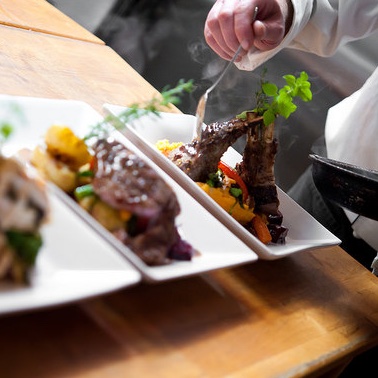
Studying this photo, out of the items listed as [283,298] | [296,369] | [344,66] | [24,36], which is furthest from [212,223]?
[344,66]

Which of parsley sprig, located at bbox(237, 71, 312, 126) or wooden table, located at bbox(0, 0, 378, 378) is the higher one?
parsley sprig, located at bbox(237, 71, 312, 126)

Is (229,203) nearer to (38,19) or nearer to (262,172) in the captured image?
(262,172)

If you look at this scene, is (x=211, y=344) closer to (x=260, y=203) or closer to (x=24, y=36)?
(x=260, y=203)

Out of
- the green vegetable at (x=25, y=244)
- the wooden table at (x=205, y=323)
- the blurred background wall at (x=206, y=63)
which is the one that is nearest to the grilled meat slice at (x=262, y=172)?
the wooden table at (x=205, y=323)

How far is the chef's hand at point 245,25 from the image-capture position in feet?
5.82

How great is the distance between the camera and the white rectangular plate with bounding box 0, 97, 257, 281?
3.20 feet

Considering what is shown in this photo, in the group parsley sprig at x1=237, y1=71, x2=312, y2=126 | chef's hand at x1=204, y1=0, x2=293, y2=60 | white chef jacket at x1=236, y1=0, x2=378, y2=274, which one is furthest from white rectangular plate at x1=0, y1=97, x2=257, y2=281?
white chef jacket at x1=236, y1=0, x2=378, y2=274

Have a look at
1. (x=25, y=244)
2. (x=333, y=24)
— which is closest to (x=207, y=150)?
(x=25, y=244)

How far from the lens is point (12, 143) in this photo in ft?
4.05

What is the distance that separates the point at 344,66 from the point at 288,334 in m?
2.32

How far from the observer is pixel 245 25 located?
1768 millimetres

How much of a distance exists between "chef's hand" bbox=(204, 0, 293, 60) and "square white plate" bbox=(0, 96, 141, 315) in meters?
1.00

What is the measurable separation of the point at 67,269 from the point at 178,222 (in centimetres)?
36

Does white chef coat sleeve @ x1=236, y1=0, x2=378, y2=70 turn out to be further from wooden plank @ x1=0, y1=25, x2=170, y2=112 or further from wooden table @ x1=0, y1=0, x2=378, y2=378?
wooden table @ x1=0, y1=0, x2=378, y2=378
